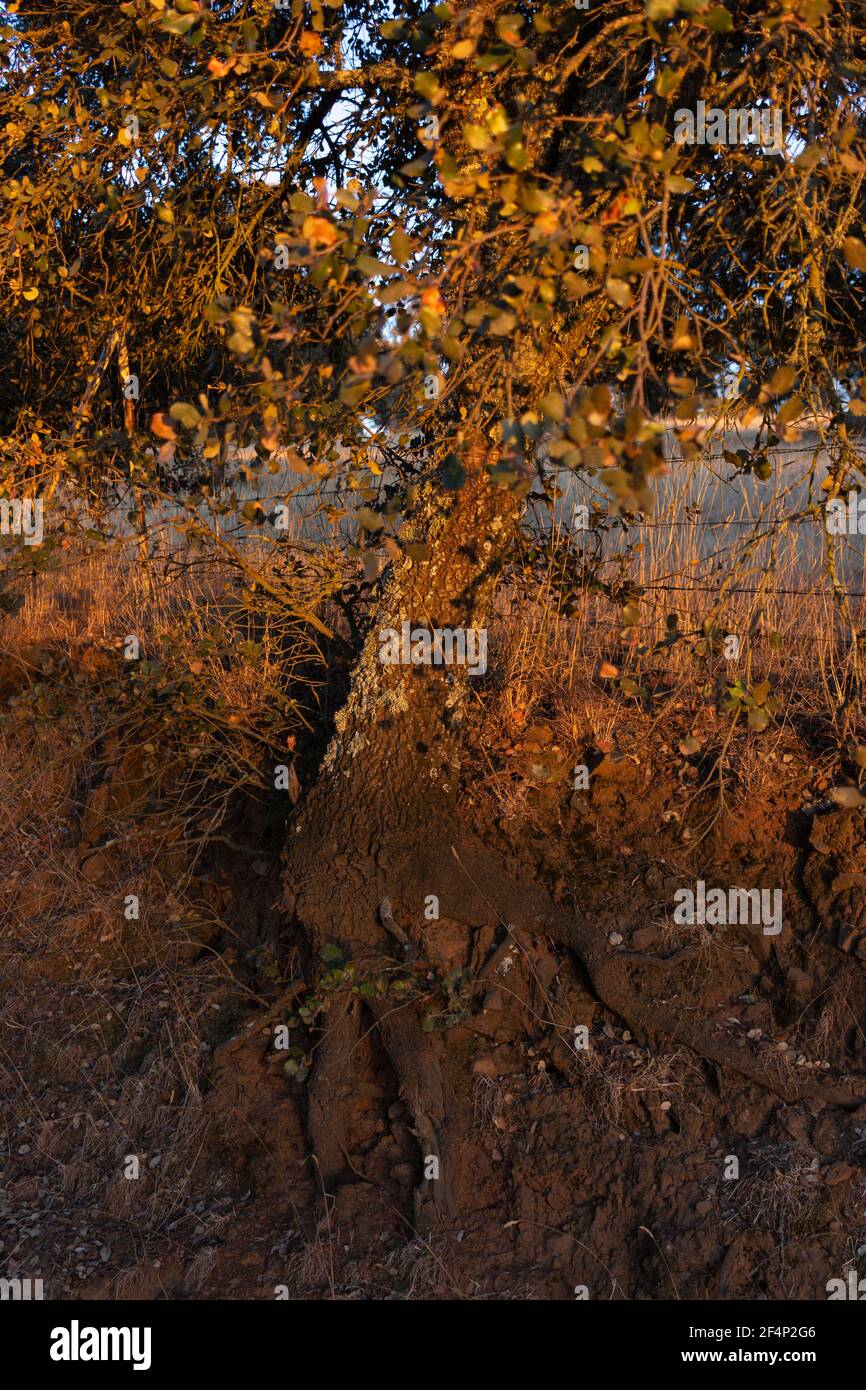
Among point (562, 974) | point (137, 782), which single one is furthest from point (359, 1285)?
point (137, 782)

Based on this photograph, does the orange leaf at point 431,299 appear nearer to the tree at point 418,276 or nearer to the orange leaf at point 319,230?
the orange leaf at point 319,230

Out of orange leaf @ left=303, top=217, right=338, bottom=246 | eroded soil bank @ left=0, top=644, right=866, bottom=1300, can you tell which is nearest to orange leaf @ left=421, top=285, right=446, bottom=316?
orange leaf @ left=303, top=217, right=338, bottom=246

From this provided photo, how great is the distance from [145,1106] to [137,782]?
1734 millimetres

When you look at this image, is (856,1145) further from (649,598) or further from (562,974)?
(649,598)

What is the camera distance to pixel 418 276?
10.0ft

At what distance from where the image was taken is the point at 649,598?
5895 mm

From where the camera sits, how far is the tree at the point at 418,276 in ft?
11.8

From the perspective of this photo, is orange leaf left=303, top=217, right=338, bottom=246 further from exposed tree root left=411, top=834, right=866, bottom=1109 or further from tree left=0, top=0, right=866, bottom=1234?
exposed tree root left=411, top=834, right=866, bottom=1109

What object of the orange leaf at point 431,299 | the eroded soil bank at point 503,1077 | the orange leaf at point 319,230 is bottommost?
the eroded soil bank at point 503,1077

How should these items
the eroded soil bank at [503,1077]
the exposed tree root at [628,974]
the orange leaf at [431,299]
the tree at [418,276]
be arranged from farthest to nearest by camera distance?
the exposed tree root at [628,974] < the eroded soil bank at [503,1077] < the tree at [418,276] < the orange leaf at [431,299]

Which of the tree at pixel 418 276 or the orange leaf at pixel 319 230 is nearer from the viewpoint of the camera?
the orange leaf at pixel 319 230

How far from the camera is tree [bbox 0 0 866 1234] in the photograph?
11.8 ft

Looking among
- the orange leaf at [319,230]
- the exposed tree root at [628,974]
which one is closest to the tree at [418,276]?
the exposed tree root at [628,974]

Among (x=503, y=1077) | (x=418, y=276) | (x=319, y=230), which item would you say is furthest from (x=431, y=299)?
(x=503, y=1077)
